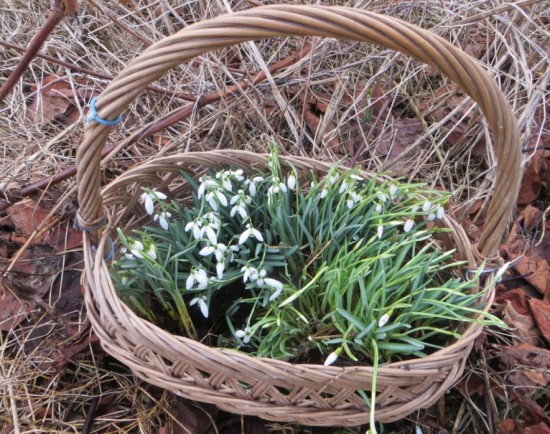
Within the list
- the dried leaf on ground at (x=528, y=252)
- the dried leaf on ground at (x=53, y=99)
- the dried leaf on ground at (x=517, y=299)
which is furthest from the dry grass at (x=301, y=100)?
the dried leaf on ground at (x=517, y=299)

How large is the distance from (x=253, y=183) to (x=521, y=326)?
748mm

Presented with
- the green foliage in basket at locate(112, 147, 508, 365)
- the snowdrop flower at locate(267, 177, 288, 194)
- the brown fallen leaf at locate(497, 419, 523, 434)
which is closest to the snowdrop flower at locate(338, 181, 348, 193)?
the green foliage in basket at locate(112, 147, 508, 365)

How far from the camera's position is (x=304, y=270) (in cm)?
105

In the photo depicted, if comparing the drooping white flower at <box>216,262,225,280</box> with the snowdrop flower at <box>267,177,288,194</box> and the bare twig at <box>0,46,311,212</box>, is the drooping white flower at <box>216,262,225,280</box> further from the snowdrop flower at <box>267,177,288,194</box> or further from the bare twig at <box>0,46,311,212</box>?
the bare twig at <box>0,46,311,212</box>

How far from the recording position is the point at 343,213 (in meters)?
1.13

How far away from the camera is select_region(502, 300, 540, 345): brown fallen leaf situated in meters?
1.27

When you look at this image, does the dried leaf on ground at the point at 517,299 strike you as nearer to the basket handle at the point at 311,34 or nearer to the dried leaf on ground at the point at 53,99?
the basket handle at the point at 311,34

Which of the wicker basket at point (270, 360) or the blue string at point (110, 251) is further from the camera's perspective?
the blue string at point (110, 251)

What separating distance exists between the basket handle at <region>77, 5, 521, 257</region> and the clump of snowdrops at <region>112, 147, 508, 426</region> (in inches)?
9.5

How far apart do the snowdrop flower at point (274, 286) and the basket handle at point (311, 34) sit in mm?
370

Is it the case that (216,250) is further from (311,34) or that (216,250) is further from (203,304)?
(311,34)

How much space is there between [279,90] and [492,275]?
967 millimetres

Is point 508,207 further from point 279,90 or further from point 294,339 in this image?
point 279,90

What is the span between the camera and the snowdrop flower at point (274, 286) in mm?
952
